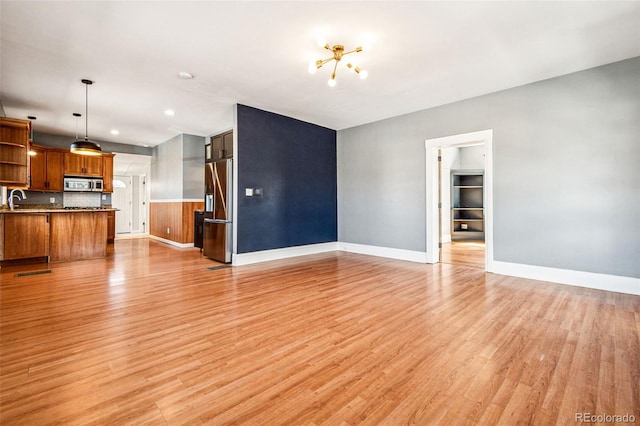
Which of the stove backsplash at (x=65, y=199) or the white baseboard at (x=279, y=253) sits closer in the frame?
the white baseboard at (x=279, y=253)

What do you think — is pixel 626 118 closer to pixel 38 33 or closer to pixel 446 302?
pixel 446 302

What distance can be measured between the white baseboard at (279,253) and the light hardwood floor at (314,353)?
1304 millimetres

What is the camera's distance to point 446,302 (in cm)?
318

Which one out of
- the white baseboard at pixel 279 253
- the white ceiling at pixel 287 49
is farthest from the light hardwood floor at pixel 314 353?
the white ceiling at pixel 287 49

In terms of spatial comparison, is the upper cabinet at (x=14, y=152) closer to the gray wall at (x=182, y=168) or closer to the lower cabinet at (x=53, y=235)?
the lower cabinet at (x=53, y=235)

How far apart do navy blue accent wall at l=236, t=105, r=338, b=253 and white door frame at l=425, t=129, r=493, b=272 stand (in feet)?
7.61

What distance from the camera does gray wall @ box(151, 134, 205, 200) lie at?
7.42m

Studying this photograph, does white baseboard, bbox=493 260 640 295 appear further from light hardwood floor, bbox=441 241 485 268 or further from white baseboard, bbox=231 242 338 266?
white baseboard, bbox=231 242 338 266

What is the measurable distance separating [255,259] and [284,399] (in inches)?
154

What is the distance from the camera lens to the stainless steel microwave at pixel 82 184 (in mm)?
7375

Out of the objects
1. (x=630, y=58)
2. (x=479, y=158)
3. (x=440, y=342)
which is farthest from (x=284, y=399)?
(x=479, y=158)

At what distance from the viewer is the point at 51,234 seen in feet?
17.2

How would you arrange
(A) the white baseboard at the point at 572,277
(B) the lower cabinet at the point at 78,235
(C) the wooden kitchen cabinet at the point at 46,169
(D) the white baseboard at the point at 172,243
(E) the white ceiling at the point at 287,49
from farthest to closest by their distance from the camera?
(D) the white baseboard at the point at 172,243
(C) the wooden kitchen cabinet at the point at 46,169
(B) the lower cabinet at the point at 78,235
(A) the white baseboard at the point at 572,277
(E) the white ceiling at the point at 287,49

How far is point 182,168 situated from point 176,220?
1385 mm
